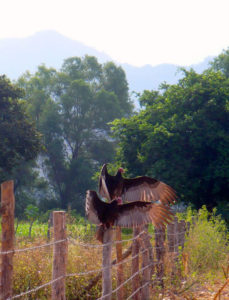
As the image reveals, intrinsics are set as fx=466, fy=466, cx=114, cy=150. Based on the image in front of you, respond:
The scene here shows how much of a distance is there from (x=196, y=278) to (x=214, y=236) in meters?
1.99

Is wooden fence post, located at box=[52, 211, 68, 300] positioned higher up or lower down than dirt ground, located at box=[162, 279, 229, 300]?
higher up

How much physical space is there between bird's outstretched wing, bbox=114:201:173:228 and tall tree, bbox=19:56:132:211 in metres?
33.9

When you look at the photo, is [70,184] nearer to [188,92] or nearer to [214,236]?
[188,92]

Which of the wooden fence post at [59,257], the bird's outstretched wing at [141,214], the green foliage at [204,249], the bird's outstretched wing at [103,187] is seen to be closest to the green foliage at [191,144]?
the green foliage at [204,249]

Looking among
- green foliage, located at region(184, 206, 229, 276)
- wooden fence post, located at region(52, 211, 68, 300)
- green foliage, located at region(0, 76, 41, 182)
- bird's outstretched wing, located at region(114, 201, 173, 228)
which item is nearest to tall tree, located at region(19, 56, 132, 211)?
green foliage, located at region(0, 76, 41, 182)

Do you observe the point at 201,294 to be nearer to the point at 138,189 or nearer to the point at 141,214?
the point at 138,189

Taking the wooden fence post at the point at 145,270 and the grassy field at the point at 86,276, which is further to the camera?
the grassy field at the point at 86,276

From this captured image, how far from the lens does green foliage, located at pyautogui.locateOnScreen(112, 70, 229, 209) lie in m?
20.8

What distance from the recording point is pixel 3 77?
24.8 metres

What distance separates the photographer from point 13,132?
23922 mm

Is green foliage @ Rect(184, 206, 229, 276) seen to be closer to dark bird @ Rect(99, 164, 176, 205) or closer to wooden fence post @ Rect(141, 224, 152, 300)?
wooden fence post @ Rect(141, 224, 152, 300)

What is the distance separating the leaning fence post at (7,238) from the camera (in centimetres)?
369

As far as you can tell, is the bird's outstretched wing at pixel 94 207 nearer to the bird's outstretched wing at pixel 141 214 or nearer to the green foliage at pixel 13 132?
the bird's outstretched wing at pixel 141 214

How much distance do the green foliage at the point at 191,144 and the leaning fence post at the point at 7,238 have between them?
55.6ft
